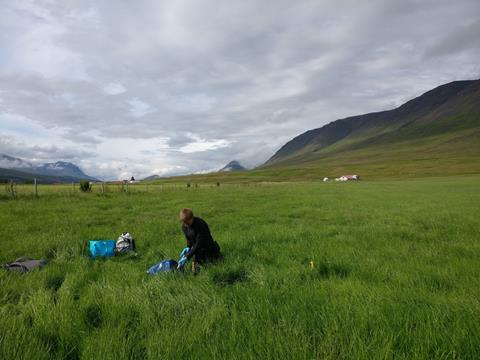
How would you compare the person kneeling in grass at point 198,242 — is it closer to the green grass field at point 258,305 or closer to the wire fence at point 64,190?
the green grass field at point 258,305

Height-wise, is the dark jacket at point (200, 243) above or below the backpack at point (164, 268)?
above

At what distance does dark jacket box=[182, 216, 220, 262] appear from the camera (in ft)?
18.9

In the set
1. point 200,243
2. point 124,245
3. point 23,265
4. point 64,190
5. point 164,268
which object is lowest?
point 164,268

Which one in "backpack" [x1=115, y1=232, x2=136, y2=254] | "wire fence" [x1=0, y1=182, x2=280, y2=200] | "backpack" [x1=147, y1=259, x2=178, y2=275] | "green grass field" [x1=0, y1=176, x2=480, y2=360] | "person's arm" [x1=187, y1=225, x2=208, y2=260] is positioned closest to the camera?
"green grass field" [x1=0, y1=176, x2=480, y2=360]

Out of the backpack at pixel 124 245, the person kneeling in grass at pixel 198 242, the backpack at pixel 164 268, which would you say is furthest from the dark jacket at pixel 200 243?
the backpack at pixel 124 245

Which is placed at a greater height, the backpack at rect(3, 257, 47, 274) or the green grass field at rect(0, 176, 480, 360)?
the backpack at rect(3, 257, 47, 274)

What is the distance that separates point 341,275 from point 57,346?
14.5ft

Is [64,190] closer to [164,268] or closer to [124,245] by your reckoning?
[124,245]

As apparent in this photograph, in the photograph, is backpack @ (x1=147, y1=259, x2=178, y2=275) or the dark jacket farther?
the dark jacket

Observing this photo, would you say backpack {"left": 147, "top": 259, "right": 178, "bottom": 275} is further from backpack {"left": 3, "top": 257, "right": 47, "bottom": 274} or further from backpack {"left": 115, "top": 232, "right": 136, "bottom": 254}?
backpack {"left": 3, "top": 257, "right": 47, "bottom": 274}

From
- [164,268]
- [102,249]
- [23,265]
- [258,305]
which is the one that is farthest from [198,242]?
[23,265]

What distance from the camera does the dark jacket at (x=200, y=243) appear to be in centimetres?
577

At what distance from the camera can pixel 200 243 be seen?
576cm

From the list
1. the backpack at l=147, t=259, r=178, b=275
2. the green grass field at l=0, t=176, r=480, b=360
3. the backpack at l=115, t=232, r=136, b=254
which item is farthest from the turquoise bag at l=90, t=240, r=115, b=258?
the backpack at l=147, t=259, r=178, b=275
